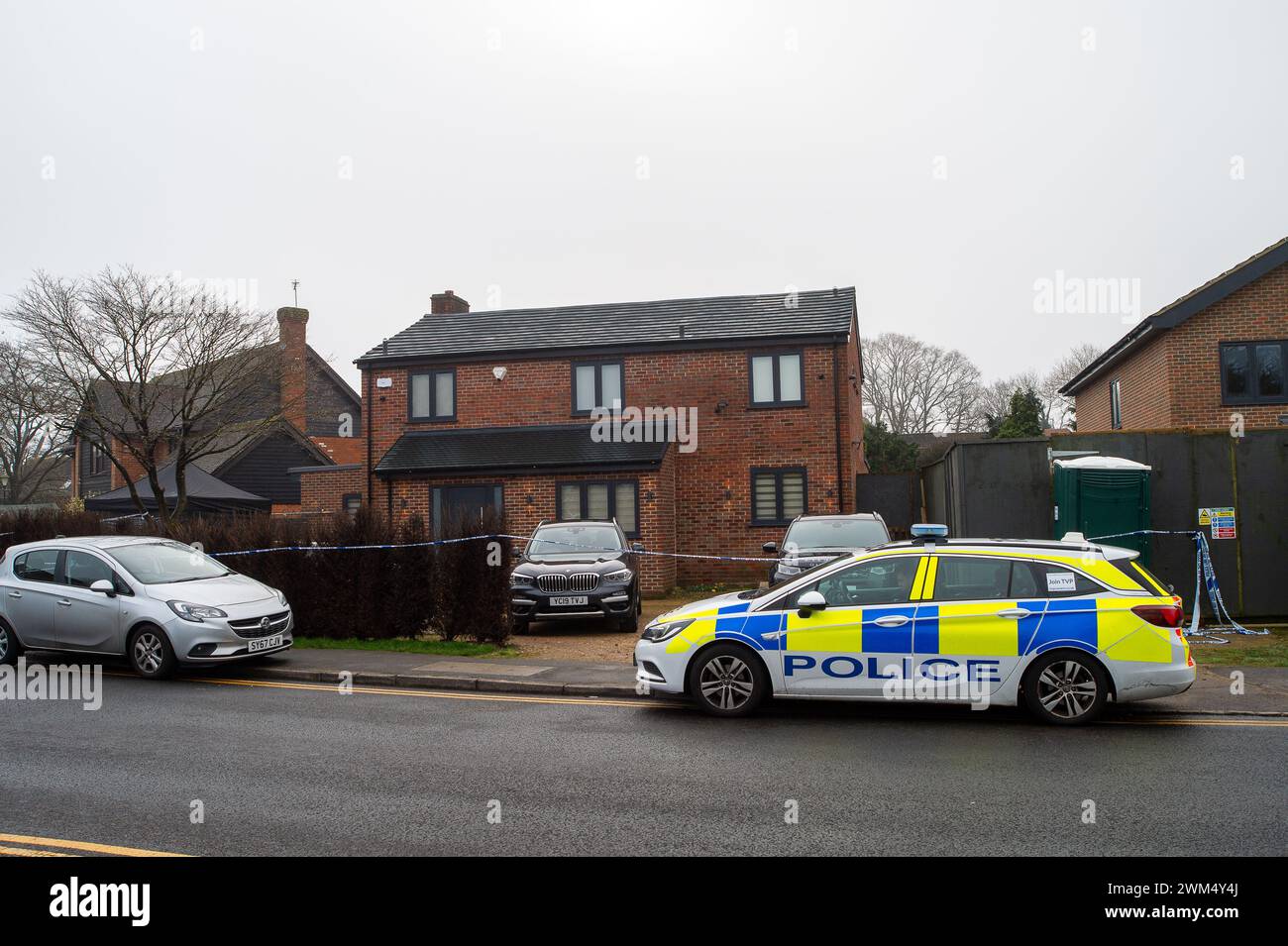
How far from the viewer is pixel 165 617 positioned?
435 inches

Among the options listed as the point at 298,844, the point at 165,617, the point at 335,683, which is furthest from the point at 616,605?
the point at 298,844

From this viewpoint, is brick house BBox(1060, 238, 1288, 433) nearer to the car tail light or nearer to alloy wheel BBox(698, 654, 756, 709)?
the car tail light

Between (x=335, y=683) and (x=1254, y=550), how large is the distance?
12.6 metres

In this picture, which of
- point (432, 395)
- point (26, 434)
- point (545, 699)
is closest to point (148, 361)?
point (432, 395)

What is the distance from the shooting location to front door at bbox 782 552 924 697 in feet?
27.5

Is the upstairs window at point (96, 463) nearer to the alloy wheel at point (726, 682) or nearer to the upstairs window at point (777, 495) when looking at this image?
the upstairs window at point (777, 495)

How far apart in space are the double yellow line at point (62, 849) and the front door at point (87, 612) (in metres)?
6.39

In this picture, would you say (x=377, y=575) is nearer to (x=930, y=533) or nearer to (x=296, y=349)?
(x=930, y=533)

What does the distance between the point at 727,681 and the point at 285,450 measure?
33246mm

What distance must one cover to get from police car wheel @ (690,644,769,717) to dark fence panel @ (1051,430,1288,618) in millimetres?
8500

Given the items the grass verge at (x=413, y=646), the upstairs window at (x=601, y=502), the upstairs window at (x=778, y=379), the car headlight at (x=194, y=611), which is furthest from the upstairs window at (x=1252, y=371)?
the car headlight at (x=194, y=611)

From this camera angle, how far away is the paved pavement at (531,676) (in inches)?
358

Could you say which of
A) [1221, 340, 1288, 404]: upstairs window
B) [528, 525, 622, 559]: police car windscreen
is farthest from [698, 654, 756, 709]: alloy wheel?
[1221, 340, 1288, 404]: upstairs window
